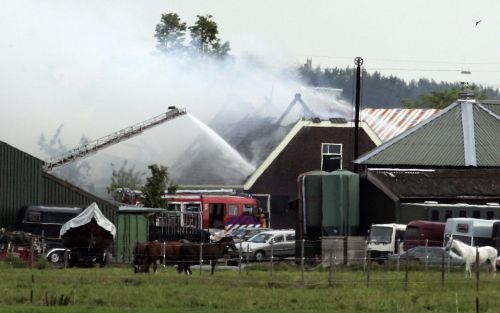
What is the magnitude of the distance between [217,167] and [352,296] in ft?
212

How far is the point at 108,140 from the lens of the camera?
10044 cm

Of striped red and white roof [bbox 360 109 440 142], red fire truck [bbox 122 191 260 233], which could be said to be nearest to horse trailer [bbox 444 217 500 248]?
red fire truck [bbox 122 191 260 233]

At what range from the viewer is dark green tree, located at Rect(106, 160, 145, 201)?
102 meters

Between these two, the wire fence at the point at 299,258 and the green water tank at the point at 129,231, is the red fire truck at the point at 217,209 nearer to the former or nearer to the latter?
the green water tank at the point at 129,231

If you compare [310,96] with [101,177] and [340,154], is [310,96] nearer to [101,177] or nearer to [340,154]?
[340,154]

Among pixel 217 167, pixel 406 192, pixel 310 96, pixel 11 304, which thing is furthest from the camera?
pixel 310 96

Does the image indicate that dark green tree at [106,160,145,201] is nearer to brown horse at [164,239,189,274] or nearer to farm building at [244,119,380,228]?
farm building at [244,119,380,228]

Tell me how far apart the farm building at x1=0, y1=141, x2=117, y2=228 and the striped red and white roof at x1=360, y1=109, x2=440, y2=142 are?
4575 centimetres

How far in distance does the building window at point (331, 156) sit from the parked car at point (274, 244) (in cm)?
3574

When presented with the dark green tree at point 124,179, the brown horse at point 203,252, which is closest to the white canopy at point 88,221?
the brown horse at point 203,252

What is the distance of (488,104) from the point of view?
3300 inches

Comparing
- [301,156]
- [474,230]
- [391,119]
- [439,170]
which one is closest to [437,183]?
[439,170]

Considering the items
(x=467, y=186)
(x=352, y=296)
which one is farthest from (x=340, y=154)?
(x=352, y=296)

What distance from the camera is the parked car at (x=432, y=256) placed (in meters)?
52.5
